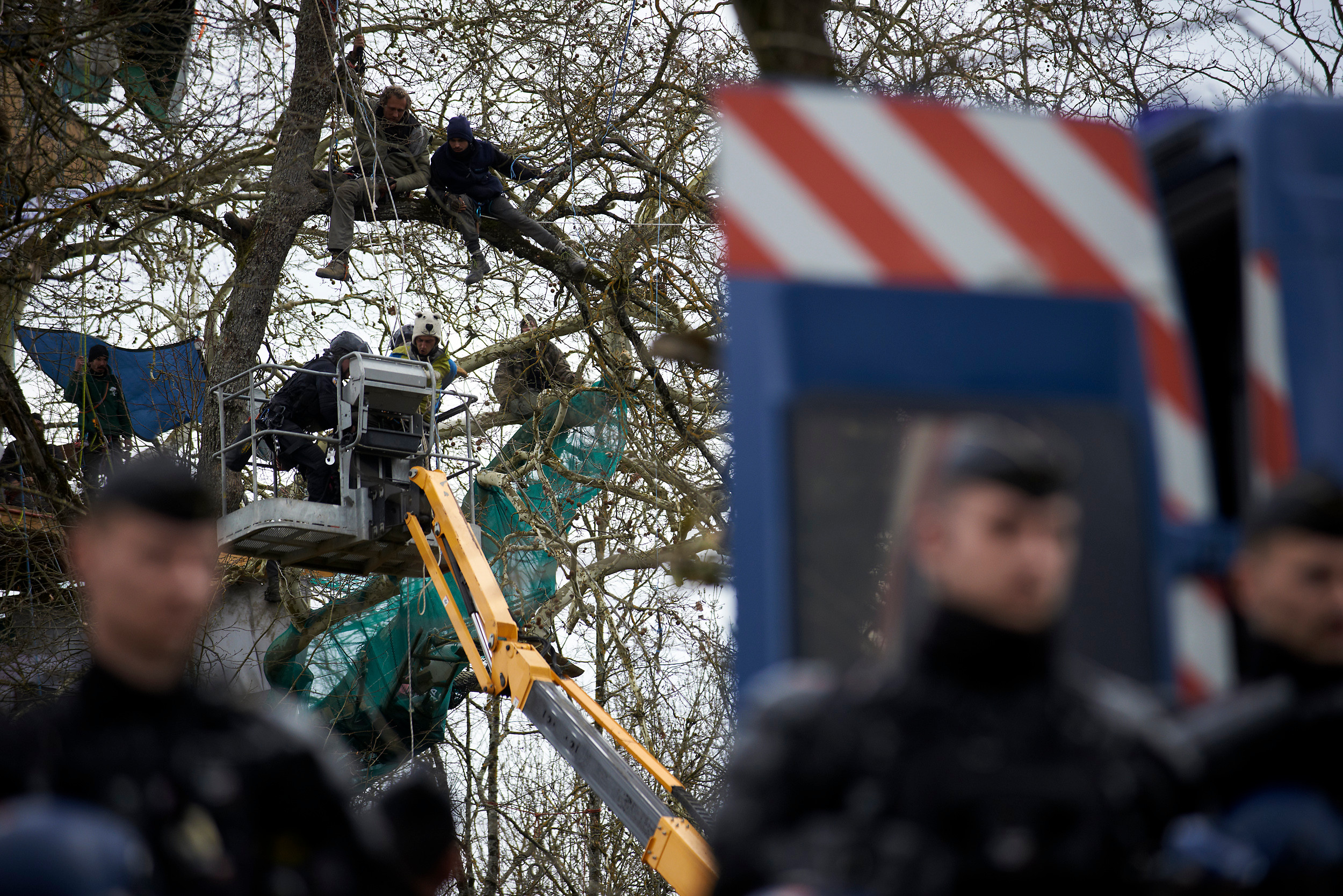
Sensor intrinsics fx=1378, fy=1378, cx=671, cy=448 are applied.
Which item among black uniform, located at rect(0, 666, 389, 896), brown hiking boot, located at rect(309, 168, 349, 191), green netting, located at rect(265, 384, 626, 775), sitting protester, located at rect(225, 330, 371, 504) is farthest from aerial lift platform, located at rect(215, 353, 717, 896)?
black uniform, located at rect(0, 666, 389, 896)

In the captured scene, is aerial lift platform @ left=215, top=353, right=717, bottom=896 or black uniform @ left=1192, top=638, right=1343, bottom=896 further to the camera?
aerial lift platform @ left=215, top=353, right=717, bottom=896

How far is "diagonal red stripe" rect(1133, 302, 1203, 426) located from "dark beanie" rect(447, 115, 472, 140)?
35.3 feet

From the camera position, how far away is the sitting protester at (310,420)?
37.5 ft

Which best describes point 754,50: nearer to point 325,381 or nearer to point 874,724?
point 874,724

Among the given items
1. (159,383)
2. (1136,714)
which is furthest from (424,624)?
(1136,714)

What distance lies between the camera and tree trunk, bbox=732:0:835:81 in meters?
5.23

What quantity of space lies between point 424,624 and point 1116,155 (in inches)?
509

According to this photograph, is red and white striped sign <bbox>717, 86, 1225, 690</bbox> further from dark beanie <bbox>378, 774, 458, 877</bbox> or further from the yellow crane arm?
the yellow crane arm

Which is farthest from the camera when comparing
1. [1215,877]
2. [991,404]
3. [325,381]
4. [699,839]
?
[325,381]

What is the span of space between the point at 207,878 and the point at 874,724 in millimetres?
934

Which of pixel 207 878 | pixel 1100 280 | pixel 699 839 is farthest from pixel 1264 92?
pixel 207 878

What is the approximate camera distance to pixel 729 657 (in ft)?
43.9

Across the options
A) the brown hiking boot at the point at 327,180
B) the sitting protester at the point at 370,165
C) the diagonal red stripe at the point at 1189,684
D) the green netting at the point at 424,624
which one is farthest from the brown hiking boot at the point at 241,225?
the diagonal red stripe at the point at 1189,684

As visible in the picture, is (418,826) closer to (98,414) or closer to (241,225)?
(98,414)
